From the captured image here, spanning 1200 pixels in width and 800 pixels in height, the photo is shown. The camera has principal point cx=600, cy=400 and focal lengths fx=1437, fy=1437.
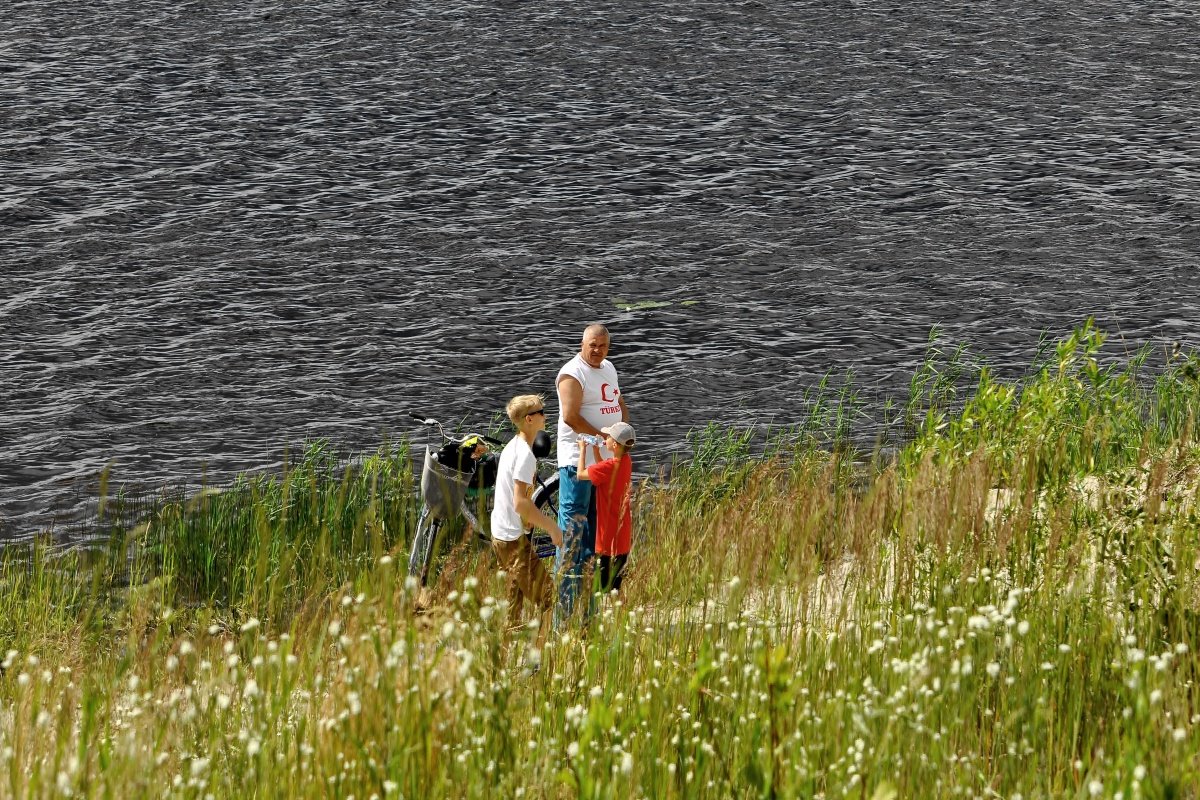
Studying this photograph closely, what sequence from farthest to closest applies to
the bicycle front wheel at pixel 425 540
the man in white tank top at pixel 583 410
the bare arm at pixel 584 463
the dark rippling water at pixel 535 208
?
the dark rippling water at pixel 535 208
the bicycle front wheel at pixel 425 540
the man in white tank top at pixel 583 410
the bare arm at pixel 584 463

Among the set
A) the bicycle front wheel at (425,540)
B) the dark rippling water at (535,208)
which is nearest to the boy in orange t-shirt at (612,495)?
the bicycle front wheel at (425,540)

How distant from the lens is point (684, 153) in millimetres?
25344

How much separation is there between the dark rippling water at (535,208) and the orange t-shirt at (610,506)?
18.6 ft

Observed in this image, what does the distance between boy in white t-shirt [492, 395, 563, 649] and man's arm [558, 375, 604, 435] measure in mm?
558

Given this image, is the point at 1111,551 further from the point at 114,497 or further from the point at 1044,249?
the point at 1044,249

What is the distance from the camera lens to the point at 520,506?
29.7ft

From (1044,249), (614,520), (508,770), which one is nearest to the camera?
(508,770)

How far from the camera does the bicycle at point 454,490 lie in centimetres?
1049

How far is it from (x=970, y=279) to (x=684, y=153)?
7240 millimetres

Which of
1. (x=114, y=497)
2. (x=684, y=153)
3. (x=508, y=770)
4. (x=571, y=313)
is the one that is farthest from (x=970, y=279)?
(x=508, y=770)

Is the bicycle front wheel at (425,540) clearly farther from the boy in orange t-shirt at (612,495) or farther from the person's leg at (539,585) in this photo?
the boy in orange t-shirt at (612,495)

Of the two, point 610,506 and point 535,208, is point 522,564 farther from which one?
point 535,208

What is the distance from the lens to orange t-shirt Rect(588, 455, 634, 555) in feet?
29.5

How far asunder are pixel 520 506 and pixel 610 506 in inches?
23.2
